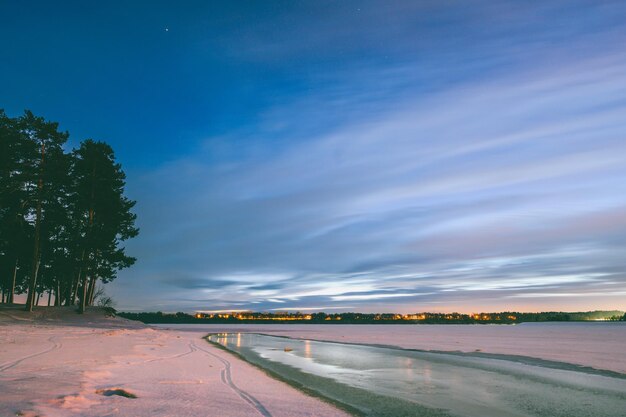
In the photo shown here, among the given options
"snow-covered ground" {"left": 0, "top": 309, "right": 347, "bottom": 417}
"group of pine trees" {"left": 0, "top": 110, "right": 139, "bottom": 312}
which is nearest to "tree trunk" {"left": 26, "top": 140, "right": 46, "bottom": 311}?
"group of pine trees" {"left": 0, "top": 110, "right": 139, "bottom": 312}

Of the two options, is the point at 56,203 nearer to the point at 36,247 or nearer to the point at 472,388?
the point at 36,247

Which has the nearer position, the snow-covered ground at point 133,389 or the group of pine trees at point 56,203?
the snow-covered ground at point 133,389

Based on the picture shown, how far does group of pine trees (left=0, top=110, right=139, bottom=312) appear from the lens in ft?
119

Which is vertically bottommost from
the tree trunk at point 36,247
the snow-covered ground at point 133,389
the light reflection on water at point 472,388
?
the light reflection on water at point 472,388

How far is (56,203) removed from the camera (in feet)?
140

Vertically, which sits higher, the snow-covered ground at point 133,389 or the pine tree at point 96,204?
the pine tree at point 96,204

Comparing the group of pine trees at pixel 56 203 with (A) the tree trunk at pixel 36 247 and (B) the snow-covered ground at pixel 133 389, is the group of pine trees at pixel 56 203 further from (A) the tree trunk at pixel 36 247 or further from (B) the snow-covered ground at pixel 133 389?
(B) the snow-covered ground at pixel 133 389

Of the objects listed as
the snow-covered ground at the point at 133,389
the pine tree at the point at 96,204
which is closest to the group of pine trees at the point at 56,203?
the pine tree at the point at 96,204

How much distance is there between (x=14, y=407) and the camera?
6.19m

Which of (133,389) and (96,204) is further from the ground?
(96,204)

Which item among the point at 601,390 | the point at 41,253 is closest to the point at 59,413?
the point at 601,390

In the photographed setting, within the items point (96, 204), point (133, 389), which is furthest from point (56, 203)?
point (133, 389)

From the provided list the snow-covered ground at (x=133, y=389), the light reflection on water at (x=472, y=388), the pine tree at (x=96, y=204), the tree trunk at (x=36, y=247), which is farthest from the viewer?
the pine tree at (x=96, y=204)

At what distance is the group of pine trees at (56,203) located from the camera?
119 feet
